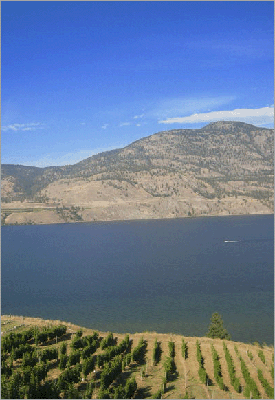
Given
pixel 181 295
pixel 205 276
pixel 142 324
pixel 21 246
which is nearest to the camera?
pixel 142 324

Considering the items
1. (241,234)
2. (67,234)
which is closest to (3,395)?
(241,234)

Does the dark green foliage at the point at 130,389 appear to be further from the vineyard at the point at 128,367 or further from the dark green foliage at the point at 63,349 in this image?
the dark green foliage at the point at 63,349

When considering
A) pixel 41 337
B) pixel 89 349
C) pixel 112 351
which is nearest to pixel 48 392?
pixel 89 349

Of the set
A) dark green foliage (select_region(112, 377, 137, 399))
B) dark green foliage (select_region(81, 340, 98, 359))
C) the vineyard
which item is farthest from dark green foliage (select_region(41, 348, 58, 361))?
dark green foliage (select_region(112, 377, 137, 399))

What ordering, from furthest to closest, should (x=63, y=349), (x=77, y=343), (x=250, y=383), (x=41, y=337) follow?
1. (x=41, y=337)
2. (x=77, y=343)
3. (x=63, y=349)
4. (x=250, y=383)

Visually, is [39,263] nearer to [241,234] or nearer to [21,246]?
[21,246]

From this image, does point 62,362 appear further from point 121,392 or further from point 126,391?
point 126,391

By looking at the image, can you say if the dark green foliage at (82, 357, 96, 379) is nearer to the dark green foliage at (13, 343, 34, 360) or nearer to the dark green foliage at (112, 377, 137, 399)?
the dark green foliage at (112, 377, 137, 399)
